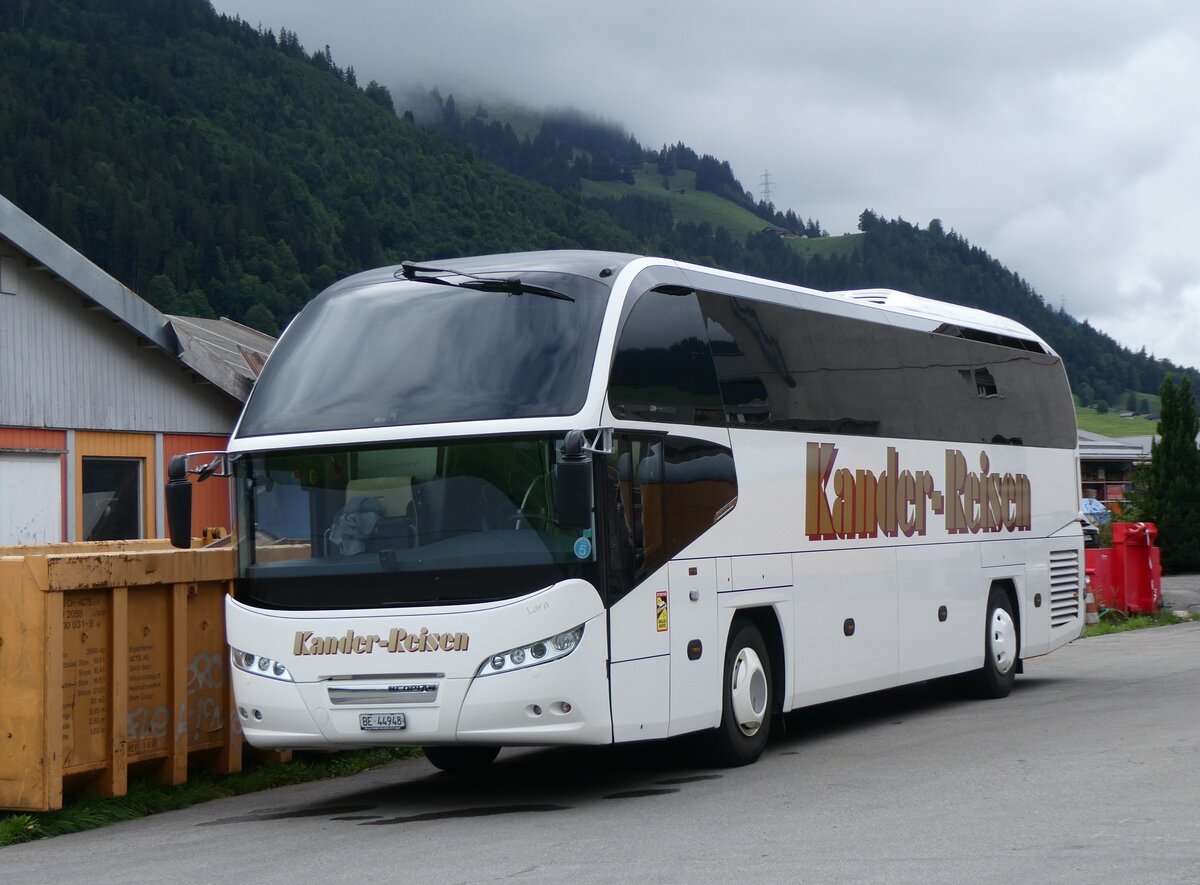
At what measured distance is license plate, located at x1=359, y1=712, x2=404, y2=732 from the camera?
30.8 feet

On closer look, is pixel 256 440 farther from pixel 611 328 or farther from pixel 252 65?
pixel 252 65

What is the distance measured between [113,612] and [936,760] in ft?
18.3

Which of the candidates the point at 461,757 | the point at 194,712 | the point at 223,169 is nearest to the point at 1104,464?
the point at 223,169

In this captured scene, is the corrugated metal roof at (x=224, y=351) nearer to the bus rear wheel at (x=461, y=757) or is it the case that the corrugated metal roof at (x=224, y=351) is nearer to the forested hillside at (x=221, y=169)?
the bus rear wheel at (x=461, y=757)

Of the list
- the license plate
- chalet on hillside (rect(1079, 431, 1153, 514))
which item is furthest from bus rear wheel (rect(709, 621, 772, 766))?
chalet on hillside (rect(1079, 431, 1153, 514))

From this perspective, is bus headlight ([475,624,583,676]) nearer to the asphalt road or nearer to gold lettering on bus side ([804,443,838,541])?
the asphalt road

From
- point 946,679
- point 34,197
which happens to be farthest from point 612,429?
point 34,197

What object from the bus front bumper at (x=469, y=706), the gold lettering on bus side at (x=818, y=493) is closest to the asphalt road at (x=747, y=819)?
the bus front bumper at (x=469, y=706)

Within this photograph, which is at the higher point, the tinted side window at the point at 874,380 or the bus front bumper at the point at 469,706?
the tinted side window at the point at 874,380

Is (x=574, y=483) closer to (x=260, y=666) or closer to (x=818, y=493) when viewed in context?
(x=260, y=666)

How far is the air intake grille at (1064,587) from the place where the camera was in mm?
17359

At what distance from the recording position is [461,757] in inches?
463

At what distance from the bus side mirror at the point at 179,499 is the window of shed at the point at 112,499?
10521mm

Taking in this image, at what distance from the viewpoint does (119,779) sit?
10.2 m
